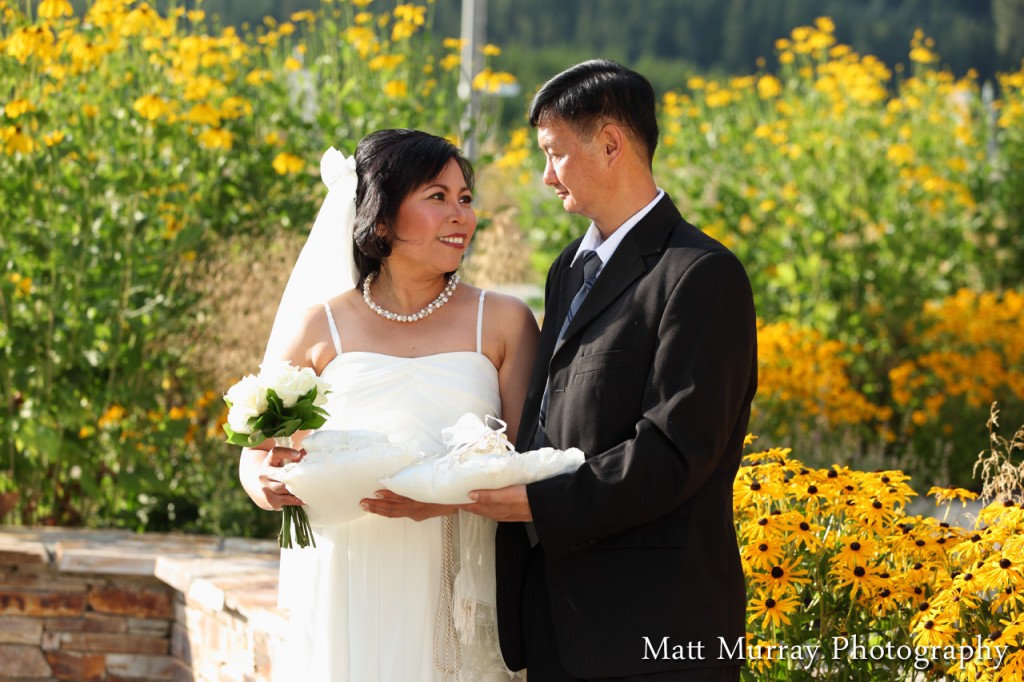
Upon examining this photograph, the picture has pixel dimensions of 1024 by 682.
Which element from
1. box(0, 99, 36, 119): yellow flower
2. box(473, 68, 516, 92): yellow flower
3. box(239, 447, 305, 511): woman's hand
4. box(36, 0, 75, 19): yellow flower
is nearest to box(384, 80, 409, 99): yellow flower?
box(473, 68, 516, 92): yellow flower

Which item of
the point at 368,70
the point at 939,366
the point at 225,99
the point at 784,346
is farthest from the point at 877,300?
the point at 225,99

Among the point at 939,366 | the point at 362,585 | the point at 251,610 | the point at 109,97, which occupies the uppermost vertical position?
the point at 109,97

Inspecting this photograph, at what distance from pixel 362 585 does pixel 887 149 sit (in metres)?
5.35

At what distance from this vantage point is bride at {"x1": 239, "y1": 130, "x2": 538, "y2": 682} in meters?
2.67

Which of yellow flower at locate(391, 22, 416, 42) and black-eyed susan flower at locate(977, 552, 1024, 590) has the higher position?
yellow flower at locate(391, 22, 416, 42)

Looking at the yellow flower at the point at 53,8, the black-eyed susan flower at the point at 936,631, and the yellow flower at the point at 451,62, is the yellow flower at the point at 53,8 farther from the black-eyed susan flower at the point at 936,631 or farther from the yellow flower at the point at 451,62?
the black-eyed susan flower at the point at 936,631

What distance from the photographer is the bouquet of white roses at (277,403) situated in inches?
94.7

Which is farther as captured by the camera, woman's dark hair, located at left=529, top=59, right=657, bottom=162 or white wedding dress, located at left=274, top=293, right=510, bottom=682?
white wedding dress, located at left=274, top=293, right=510, bottom=682

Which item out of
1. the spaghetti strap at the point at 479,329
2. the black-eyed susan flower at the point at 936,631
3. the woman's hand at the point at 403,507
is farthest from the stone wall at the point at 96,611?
the black-eyed susan flower at the point at 936,631

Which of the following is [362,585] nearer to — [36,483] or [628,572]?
[628,572]

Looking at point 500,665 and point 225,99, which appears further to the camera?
point 225,99

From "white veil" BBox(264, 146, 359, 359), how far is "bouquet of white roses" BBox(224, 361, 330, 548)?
40 centimetres

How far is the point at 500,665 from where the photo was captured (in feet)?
8.63

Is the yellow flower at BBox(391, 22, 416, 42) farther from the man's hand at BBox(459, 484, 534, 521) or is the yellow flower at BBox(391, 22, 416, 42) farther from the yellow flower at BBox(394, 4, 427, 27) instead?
the man's hand at BBox(459, 484, 534, 521)
